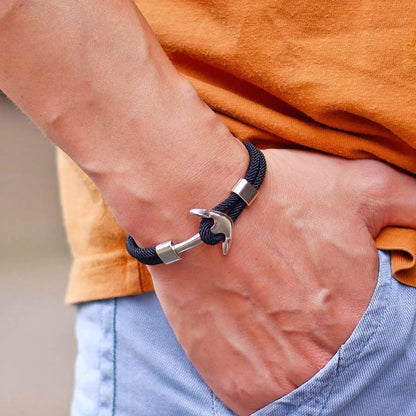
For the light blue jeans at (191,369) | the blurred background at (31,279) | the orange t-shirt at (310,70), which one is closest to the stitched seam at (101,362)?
the light blue jeans at (191,369)

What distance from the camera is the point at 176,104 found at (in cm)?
69

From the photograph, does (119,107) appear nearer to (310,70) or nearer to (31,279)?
(310,70)

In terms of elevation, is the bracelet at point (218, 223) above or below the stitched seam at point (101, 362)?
above

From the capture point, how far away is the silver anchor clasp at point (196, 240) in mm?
674

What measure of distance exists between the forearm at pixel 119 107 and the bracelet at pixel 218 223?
13 mm

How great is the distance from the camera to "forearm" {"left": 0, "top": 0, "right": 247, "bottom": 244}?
65cm

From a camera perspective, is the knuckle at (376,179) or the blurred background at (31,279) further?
the blurred background at (31,279)

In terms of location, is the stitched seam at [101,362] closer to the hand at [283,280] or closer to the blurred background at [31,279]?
the hand at [283,280]

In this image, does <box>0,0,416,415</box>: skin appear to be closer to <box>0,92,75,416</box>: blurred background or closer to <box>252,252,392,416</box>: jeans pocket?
<box>252,252,392,416</box>: jeans pocket

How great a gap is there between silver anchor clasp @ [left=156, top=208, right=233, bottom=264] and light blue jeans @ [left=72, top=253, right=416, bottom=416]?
15 cm

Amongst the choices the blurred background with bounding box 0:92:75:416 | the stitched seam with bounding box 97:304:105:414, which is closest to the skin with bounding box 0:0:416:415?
the stitched seam with bounding box 97:304:105:414

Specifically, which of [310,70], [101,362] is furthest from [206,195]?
[101,362]

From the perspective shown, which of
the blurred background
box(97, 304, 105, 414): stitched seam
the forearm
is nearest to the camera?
the forearm

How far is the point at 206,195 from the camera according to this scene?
688mm
